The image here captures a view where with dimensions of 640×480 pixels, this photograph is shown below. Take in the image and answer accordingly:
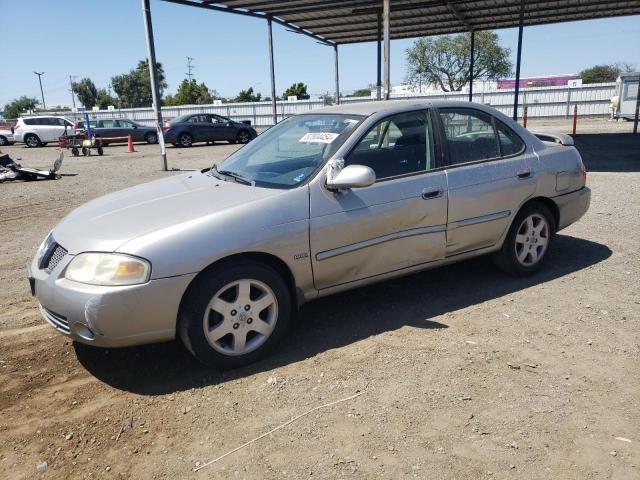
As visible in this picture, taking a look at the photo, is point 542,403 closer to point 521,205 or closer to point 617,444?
point 617,444

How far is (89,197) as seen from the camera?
984 cm

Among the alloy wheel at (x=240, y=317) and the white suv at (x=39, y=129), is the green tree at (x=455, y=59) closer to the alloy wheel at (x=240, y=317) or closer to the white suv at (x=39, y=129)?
the white suv at (x=39, y=129)

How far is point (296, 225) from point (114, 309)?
119 centimetres

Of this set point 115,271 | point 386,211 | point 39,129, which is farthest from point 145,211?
point 39,129

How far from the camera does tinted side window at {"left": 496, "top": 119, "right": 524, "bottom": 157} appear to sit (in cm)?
446

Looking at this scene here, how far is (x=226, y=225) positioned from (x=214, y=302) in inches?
18.4

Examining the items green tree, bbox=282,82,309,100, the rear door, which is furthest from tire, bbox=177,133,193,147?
green tree, bbox=282,82,309,100

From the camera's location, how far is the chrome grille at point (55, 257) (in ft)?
10.2

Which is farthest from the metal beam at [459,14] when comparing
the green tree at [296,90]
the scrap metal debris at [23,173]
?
the green tree at [296,90]

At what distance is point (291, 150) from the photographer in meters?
4.00

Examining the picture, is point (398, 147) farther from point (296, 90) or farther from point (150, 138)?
point (296, 90)

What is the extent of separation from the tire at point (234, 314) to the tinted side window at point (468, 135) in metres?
1.86

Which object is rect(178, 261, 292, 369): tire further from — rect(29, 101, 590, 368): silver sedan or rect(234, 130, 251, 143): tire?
rect(234, 130, 251, 143): tire

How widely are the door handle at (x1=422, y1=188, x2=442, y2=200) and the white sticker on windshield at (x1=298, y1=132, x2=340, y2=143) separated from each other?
78 centimetres
